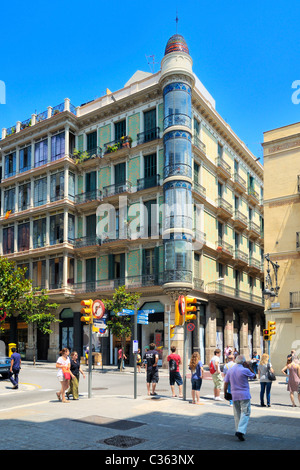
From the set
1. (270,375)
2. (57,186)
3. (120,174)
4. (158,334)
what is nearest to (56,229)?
(57,186)

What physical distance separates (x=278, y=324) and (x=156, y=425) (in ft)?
65.5

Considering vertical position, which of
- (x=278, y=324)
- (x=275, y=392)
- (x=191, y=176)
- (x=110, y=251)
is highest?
(x=191, y=176)

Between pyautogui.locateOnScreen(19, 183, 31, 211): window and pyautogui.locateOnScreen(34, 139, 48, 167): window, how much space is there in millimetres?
2265

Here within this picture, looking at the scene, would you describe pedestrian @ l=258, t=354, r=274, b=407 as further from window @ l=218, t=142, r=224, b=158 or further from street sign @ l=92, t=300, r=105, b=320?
window @ l=218, t=142, r=224, b=158

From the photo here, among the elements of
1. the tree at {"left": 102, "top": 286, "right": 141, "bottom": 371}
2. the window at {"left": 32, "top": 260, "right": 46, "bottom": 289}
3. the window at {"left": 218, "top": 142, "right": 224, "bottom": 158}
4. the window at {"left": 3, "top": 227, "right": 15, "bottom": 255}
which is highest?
the window at {"left": 218, "top": 142, "right": 224, "bottom": 158}

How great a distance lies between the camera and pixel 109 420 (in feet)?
38.6

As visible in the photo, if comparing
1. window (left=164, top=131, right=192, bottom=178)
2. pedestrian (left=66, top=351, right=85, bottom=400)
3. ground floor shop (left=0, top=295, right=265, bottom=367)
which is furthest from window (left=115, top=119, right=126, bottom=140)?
pedestrian (left=66, top=351, right=85, bottom=400)

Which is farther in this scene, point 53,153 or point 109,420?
point 53,153

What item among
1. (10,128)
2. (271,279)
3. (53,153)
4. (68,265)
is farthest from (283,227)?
(10,128)

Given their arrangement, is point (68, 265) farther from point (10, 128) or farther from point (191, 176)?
point (10, 128)

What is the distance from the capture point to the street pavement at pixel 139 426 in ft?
29.7

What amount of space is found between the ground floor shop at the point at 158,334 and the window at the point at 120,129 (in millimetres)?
13249

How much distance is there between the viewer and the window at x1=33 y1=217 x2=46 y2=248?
134ft
